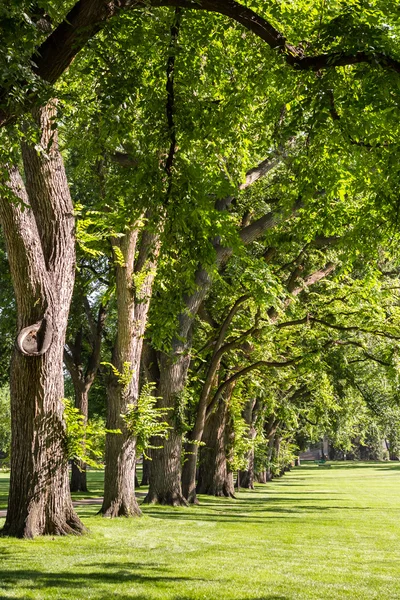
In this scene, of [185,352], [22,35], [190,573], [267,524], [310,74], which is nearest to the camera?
[22,35]

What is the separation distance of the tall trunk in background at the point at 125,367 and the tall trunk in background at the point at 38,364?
4.15 meters

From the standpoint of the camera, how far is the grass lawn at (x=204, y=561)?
27.6 feet

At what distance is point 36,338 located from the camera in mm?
11898

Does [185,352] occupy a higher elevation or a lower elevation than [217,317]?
lower

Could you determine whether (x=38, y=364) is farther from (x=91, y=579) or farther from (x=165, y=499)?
(x=165, y=499)

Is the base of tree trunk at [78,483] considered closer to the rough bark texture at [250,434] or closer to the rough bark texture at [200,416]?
the rough bark texture at [250,434]

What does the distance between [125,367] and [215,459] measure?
Answer: 11.6 metres

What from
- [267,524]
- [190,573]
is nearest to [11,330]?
[267,524]

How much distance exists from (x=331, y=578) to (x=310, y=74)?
6.42m

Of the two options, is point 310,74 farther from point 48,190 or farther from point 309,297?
point 309,297

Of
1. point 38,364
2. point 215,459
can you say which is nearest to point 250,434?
point 215,459

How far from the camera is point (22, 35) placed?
5.73 meters

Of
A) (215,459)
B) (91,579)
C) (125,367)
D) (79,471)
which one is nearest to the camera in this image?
(91,579)

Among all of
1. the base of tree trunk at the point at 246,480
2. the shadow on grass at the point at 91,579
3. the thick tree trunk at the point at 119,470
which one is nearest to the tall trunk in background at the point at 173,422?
the thick tree trunk at the point at 119,470
